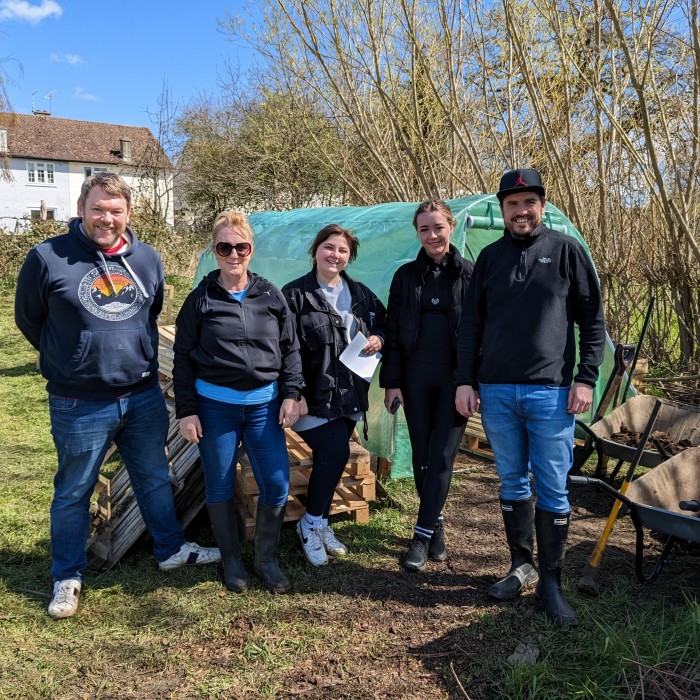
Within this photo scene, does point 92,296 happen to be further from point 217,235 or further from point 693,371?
point 693,371

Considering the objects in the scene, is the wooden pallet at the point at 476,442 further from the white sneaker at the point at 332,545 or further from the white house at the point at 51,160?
the white house at the point at 51,160

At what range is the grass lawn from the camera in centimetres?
272

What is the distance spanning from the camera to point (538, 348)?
298 cm

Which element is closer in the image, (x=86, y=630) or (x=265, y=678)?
(x=265, y=678)

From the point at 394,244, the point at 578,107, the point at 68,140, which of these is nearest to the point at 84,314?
the point at 394,244

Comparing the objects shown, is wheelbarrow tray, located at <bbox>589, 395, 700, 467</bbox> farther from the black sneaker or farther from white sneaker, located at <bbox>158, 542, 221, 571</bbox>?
white sneaker, located at <bbox>158, 542, 221, 571</bbox>

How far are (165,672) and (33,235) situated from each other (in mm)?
15964

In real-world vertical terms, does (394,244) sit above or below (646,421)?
above

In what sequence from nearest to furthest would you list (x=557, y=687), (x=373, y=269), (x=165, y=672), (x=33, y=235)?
1. (x=557, y=687)
2. (x=165, y=672)
3. (x=373, y=269)
4. (x=33, y=235)

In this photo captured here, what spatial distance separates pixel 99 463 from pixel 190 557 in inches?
32.5

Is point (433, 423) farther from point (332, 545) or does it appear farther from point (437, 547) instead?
point (332, 545)

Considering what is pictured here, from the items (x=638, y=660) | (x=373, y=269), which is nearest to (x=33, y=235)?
(x=373, y=269)

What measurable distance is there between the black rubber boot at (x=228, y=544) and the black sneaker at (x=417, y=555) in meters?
0.92

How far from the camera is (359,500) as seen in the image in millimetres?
4383
